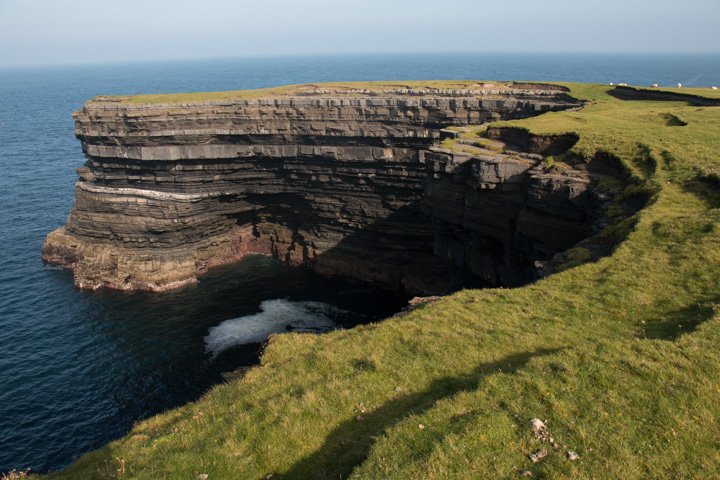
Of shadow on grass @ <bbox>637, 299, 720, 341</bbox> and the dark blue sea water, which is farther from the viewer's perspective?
the dark blue sea water

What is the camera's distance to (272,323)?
134 feet

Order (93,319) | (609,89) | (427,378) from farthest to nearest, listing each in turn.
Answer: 1. (609,89)
2. (93,319)
3. (427,378)

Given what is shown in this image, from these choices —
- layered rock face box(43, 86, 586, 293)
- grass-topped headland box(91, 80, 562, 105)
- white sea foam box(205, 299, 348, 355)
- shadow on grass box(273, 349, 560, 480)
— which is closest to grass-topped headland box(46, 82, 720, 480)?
shadow on grass box(273, 349, 560, 480)

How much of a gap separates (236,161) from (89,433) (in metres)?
28.6

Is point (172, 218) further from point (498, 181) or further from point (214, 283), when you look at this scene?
point (498, 181)

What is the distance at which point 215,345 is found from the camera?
123 feet

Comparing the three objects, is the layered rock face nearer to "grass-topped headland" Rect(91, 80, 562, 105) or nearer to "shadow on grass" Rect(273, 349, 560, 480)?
"grass-topped headland" Rect(91, 80, 562, 105)

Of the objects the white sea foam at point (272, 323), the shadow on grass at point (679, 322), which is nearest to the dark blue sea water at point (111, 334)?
the white sea foam at point (272, 323)

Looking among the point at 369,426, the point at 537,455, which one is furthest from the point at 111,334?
the point at 537,455

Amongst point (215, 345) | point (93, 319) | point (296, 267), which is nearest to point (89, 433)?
point (215, 345)

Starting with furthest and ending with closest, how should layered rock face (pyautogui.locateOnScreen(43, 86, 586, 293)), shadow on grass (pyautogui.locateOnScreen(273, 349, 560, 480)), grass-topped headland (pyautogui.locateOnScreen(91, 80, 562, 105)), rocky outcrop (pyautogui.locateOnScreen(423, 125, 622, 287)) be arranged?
grass-topped headland (pyautogui.locateOnScreen(91, 80, 562, 105))
layered rock face (pyautogui.locateOnScreen(43, 86, 586, 293))
rocky outcrop (pyautogui.locateOnScreen(423, 125, 622, 287))
shadow on grass (pyautogui.locateOnScreen(273, 349, 560, 480))

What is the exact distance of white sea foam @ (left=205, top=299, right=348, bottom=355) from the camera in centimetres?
3828

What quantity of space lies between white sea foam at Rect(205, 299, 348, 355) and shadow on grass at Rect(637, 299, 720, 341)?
90.2 ft

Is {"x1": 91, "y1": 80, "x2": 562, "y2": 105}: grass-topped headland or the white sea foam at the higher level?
{"x1": 91, "y1": 80, "x2": 562, "y2": 105}: grass-topped headland
